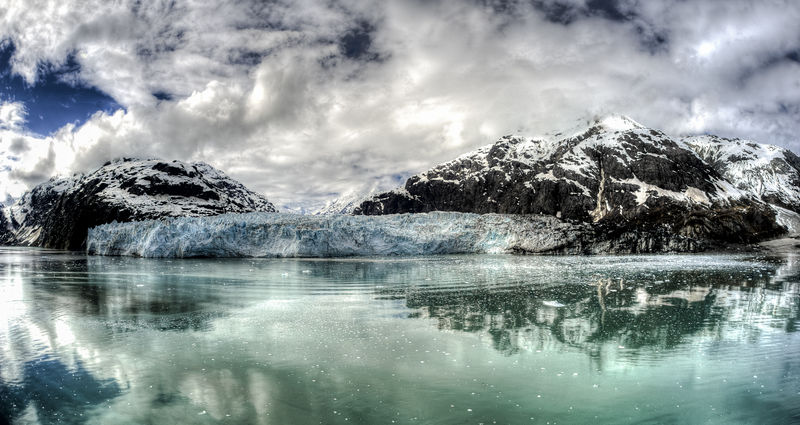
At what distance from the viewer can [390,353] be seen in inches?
364

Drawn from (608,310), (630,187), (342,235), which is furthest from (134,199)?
(630,187)

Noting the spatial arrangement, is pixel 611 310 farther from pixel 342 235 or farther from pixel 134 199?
pixel 134 199

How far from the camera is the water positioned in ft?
21.7

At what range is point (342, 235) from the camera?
43.2 metres

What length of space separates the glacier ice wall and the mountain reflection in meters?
24.5

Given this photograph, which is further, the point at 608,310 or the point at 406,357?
the point at 608,310

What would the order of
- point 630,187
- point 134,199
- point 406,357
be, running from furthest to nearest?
point 630,187 → point 134,199 → point 406,357

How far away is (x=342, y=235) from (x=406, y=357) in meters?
34.6

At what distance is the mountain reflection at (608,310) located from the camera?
10.5 metres

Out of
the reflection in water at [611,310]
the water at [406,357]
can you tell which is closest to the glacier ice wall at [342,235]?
the water at [406,357]

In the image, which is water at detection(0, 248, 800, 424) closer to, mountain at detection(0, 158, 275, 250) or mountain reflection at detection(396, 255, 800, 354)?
mountain reflection at detection(396, 255, 800, 354)

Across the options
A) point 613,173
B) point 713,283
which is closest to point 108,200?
point 713,283

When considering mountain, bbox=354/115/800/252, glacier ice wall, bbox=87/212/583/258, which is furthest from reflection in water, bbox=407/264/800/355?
mountain, bbox=354/115/800/252

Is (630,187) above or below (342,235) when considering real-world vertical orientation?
above
